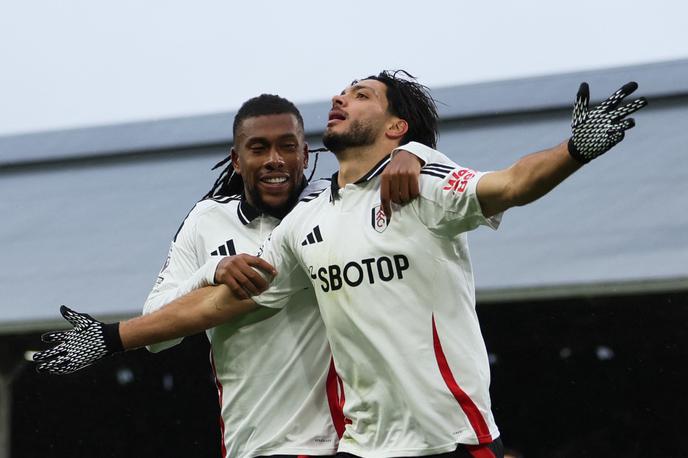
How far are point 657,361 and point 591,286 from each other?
218 cm

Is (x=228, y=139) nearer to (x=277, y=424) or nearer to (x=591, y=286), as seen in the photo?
(x=591, y=286)

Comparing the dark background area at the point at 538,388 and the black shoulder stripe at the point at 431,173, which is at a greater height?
the black shoulder stripe at the point at 431,173

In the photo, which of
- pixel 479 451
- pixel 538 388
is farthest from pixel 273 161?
pixel 538 388

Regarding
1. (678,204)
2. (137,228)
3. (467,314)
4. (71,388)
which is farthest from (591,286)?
(71,388)

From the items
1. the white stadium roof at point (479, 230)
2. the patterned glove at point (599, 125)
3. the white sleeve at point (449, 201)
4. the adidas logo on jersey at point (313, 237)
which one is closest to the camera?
the patterned glove at point (599, 125)

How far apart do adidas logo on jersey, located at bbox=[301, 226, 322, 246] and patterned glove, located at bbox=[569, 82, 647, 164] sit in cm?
93

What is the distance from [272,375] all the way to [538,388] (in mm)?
4601

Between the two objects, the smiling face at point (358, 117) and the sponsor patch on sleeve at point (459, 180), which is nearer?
the sponsor patch on sleeve at point (459, 180)

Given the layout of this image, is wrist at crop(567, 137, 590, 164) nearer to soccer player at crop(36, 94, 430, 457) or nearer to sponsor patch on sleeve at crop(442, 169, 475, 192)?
sponsor patch on sleeve at crop(442, 169, 475, 192)

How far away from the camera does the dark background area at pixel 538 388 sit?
7.73m

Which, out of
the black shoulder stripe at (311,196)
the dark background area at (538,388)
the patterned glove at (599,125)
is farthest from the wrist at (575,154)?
the dark background area at (538,388)

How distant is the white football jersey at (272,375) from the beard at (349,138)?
0.42m

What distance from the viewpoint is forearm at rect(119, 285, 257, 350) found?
12.7 ft

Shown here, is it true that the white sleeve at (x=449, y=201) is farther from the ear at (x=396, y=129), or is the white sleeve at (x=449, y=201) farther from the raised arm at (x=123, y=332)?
the raised arm at (x=123, y=332)
